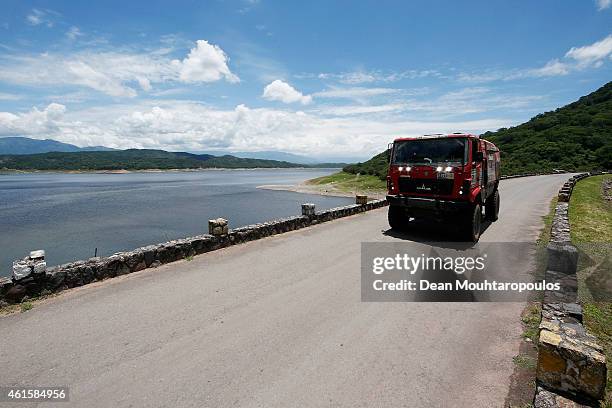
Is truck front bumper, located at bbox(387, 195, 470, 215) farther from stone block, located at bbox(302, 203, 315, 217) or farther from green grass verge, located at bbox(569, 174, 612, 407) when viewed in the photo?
stone block, located at bbox(302, 203, 315, 217)

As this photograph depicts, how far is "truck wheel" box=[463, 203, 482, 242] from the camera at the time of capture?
10070 mm

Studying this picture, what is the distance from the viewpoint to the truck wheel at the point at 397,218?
11909 millimetres

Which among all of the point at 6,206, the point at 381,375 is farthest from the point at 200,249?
the point at 6,206

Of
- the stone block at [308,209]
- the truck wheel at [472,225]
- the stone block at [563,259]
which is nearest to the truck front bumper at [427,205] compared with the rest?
the truck wheel at [472,225]

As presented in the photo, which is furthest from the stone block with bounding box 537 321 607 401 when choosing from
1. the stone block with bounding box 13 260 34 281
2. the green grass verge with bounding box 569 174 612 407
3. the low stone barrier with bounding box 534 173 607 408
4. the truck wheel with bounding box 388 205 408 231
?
the stone block with bounding box 13 260 34 281

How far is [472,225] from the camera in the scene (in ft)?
33.1

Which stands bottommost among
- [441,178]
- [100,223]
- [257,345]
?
[100,223]

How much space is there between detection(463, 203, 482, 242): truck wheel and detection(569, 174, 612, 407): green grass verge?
2623mm

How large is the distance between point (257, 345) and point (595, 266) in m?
8.39

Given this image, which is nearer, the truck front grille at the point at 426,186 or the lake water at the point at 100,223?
the truck front grille at the point at 426,186

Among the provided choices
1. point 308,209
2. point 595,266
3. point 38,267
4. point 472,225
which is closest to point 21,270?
point 38,267

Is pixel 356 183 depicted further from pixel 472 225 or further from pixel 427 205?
pixel 472 225

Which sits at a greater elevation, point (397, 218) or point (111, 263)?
point (397, 218)

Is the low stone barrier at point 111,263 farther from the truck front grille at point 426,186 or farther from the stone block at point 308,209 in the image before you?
the truck front grille at point 426,186
